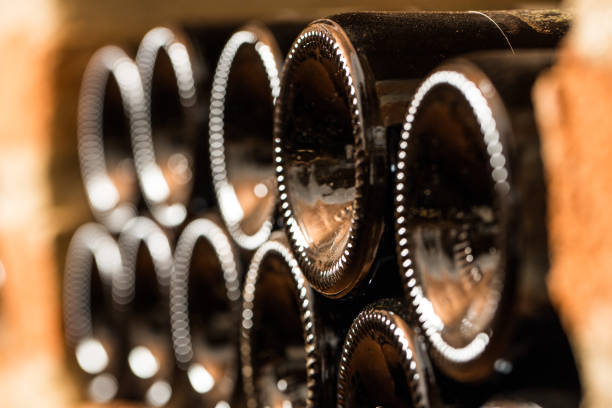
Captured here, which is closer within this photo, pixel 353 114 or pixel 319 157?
pixel 353 114

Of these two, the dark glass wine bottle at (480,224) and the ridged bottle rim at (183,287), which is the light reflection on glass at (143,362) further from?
the dark glass wine bottle at (480,224)

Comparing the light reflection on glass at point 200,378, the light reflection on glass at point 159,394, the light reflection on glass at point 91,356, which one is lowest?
the light reflection on glass at point 91,356

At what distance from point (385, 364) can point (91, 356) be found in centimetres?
91

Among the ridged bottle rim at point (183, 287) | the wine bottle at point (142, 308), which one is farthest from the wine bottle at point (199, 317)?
the wine bottle at point (142, 308)

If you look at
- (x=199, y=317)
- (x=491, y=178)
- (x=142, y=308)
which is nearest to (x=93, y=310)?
(x=142, y=308)

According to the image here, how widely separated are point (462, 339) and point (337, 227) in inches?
9.6

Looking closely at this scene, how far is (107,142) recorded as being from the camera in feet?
4.84

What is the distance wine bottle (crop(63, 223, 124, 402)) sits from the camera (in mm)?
1410

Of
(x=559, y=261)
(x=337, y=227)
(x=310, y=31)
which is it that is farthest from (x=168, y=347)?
(x=559, y=261)

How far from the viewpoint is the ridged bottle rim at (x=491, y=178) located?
0.52 meters

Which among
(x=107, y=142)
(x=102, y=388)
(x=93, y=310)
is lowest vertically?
(x=102, y=388)

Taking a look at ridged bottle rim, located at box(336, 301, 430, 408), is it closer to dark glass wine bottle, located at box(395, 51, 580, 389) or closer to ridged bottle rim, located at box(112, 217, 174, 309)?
dark glass wine bottle, located at box(395, 51, 580, 389)

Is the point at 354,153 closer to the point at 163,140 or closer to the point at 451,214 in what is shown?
the point at 451,214

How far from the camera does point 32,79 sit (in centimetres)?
159
